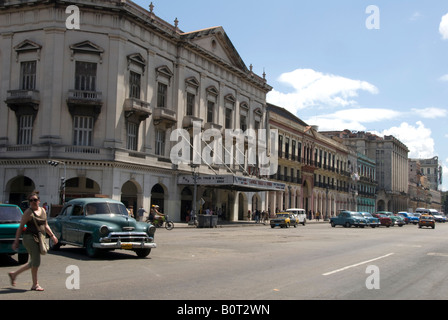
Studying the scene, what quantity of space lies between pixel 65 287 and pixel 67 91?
2884cm

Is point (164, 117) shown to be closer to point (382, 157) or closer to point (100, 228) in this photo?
point (100, 228)

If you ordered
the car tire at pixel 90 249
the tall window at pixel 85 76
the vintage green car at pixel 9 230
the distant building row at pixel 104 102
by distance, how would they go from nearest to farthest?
the vintage green car at pixel 9 230 < the car tire at pixel 90 249 < the distant building row at pixel 104 102 < the tall window at pixel 85 76

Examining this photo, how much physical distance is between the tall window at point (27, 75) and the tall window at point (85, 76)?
11.0 ft

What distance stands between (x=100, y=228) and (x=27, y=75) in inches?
1067

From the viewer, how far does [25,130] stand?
3675 centimetres

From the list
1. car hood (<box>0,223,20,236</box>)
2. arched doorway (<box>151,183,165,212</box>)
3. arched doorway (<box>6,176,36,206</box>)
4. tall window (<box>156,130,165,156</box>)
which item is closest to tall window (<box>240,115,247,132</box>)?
tall window (<box>156,130,165,156</box>)

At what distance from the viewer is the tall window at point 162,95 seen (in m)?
42.2

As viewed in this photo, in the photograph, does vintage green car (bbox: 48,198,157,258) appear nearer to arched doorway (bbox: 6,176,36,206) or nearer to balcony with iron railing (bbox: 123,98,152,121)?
balcony with iron railing (bbox: 123,98,152,121)

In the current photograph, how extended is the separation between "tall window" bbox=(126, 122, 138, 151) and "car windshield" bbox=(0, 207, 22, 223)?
83.3 ft

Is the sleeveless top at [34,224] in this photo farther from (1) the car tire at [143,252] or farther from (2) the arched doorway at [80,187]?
(2) the arched doorway at [80,187]

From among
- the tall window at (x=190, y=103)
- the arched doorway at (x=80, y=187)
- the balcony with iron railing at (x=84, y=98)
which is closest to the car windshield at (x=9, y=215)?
the balcony with iron railing at (x=84, y=98)

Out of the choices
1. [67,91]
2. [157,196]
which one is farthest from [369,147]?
[67,91]

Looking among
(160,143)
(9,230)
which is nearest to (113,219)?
(9,230)

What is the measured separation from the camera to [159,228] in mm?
34812
